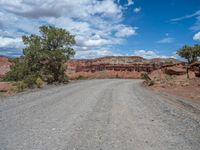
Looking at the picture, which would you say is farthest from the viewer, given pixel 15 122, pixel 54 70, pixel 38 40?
pixel 54 70

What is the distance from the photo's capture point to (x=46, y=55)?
102ft

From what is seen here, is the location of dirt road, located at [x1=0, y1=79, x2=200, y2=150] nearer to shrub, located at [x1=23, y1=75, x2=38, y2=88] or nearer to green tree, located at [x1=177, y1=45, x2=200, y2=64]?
shrub, located at [x1=23, y1=75, x2=38, y2=88]

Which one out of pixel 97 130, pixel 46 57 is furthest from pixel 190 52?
pixel 97 130

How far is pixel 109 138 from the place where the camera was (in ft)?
23.3

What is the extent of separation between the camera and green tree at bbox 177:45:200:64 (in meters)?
54.5

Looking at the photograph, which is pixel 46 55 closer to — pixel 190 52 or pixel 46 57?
pixel 46 57

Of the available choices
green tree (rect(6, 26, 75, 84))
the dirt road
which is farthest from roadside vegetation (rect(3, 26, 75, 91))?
the dirt road

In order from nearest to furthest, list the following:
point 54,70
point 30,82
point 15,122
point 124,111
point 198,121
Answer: point 15,122, point 198,121, point 124,111, point 30,82, point 54,70

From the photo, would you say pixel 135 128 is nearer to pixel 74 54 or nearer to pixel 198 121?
pixel 198 121

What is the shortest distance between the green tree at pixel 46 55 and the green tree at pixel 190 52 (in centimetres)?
3041

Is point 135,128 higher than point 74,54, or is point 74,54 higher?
point 74,54

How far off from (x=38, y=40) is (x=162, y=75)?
57.6ft

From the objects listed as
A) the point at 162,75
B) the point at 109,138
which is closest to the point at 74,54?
the point at 162,75

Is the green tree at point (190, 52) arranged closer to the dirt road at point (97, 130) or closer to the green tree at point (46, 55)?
the green tree at point (46, 55)
